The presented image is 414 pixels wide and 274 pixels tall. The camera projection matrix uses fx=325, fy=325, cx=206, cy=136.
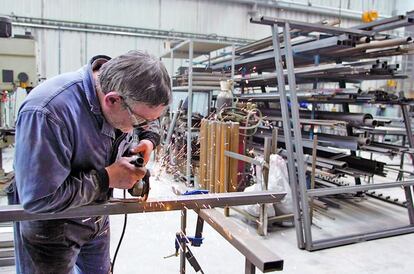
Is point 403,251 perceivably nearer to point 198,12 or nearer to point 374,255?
point 374,255

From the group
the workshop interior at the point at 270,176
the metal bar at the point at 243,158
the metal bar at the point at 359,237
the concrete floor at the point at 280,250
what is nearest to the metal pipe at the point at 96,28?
the workshop interior at the point at 270,176

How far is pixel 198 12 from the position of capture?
780cm

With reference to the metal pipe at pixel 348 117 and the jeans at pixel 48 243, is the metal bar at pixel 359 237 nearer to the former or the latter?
the metal pipe at pixel 348 117

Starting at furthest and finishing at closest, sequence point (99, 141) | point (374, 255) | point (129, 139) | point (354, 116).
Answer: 1. point (354, 116)
2. point (374, 255)
3. point (129, 139)
4. point (99, 141)

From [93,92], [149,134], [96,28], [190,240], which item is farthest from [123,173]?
[96,28]

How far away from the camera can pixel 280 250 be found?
8.43 feet

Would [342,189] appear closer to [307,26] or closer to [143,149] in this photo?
[307,26]

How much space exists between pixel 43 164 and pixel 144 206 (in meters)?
0.41

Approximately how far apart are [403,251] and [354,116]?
129 centimetres

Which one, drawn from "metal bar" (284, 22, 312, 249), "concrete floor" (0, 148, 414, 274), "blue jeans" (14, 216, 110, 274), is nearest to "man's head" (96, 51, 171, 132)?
"blue jeans" (14, 216, 110, 274)

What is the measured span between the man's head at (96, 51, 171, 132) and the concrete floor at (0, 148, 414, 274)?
152cm

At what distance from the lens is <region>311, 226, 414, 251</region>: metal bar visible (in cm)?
261

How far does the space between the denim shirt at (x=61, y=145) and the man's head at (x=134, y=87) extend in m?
0.07

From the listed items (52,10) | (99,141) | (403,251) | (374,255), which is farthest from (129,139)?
(52,10)
